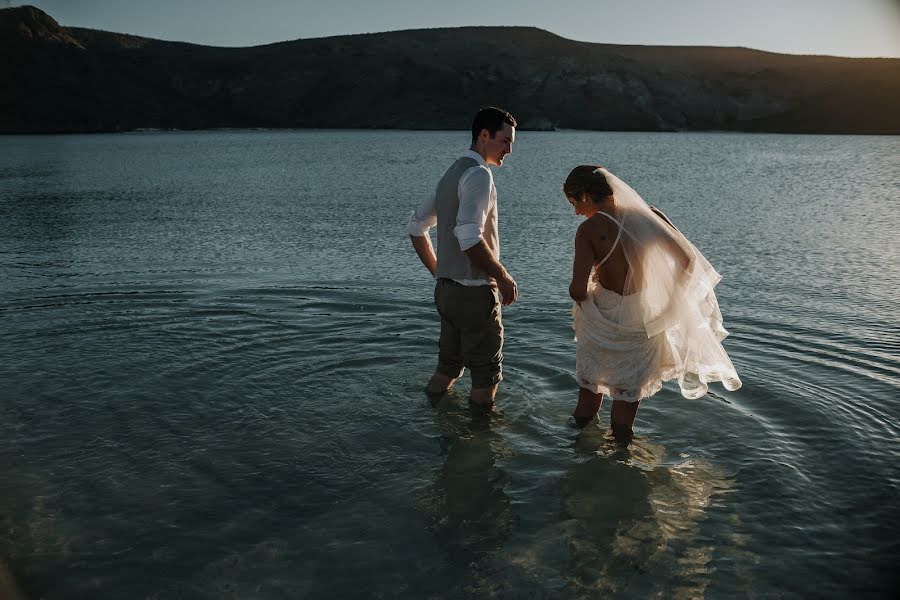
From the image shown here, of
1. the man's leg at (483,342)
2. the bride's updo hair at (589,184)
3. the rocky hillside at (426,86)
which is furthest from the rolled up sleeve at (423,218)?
the rocky hillside at (426,86)

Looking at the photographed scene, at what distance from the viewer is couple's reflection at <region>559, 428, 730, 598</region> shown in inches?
178

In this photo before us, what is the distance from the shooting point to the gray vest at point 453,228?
19.9 feet

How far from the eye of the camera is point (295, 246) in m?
16.6

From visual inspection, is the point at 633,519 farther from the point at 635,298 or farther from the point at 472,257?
the point at 472,257

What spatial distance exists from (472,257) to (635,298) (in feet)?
4.36

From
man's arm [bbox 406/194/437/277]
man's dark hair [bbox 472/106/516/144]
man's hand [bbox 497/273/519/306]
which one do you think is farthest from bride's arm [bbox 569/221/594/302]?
man's arm [bbox 406/194/437/277]

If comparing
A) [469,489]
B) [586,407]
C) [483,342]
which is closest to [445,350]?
[483,342]

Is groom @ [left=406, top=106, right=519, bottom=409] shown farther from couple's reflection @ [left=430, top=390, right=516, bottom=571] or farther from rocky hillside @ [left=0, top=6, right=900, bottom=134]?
rocky hillside @ [left=0, top=6, right=900, bottom=134]

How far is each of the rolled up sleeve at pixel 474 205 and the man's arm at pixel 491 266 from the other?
6cm

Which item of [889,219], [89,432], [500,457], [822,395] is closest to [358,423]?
[500,457]

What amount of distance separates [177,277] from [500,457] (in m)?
8.69

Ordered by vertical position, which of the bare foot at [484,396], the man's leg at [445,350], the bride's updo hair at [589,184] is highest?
the bride's updo hair at [589,184]

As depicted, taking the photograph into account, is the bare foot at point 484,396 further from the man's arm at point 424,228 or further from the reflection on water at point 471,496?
the man's arm at point 424,228

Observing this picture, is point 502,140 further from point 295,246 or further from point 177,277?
point 295,246
